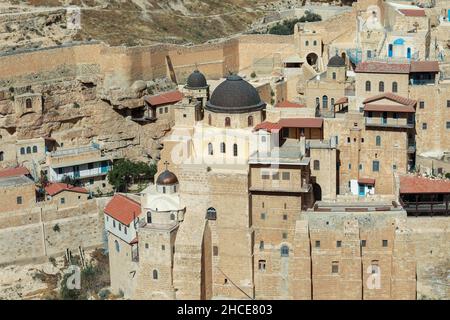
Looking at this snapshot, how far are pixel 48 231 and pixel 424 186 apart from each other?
62.7 feet

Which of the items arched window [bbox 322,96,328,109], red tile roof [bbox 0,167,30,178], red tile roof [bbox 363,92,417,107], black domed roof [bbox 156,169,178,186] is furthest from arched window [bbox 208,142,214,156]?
red tile roof [bbox 0,167,30,178]

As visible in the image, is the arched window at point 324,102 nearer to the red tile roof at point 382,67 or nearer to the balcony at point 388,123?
the red tile roof at point 382,67

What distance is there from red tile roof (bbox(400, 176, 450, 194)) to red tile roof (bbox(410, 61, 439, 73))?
6973 mm

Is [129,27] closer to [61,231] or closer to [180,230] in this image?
[61,231]

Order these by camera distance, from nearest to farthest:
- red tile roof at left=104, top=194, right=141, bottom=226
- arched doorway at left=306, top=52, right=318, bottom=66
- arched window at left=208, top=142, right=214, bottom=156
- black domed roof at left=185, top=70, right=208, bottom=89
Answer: arched window at left=208, top=142, right=214, bottom=156, red tile roof at left=104, top=194, right=141, bottom=226, black domed roof at left=185, top=70, right=208, bottom=89, arched doorway at left=306, top=52, right=318, bottom=66

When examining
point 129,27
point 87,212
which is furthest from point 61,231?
point 129,27

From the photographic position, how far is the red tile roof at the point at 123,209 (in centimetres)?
5003

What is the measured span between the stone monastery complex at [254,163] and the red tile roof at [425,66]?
0.34 feet

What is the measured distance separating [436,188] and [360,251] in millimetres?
4564

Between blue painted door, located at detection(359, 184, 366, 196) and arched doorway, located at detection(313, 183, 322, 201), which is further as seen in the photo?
blue painted door, located at detection(359, 184, 366, 196)

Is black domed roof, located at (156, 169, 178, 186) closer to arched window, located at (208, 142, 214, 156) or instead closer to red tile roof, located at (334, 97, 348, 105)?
arched window, located at (208, 142, 214, 156)

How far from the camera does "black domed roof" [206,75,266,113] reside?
4959 cm

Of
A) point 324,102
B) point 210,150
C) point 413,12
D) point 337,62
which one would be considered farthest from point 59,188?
point 413,12

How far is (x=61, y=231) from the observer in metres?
53.7
